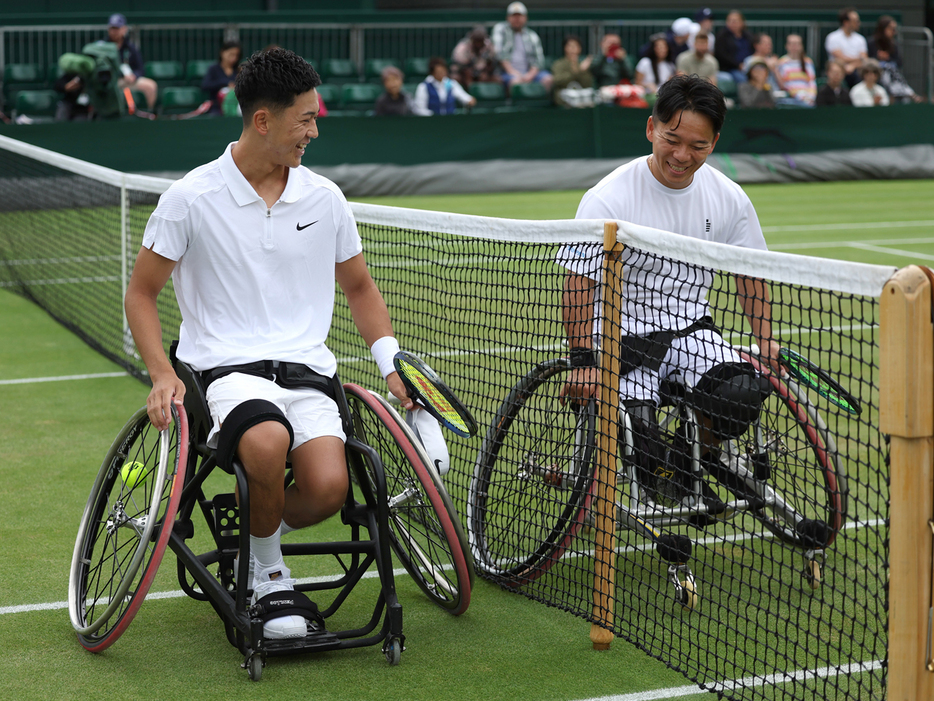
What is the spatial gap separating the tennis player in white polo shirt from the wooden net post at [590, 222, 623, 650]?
2.19ft

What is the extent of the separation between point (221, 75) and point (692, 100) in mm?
14775

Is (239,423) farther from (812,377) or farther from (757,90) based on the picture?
(757,90)

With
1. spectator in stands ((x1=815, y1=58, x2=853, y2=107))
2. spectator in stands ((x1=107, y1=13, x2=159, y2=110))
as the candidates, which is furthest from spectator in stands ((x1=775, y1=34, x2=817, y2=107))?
spectator in stands ((x1=107, y1=13, x2=159, y2=110))

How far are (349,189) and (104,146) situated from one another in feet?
11.0

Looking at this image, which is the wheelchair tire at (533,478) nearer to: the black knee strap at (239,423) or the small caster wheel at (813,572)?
the small caster wheel at (813,572)

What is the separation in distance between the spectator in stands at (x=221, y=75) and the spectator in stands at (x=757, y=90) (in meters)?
8.78

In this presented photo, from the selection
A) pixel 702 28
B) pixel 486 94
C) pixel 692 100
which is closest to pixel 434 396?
pixel 692 100

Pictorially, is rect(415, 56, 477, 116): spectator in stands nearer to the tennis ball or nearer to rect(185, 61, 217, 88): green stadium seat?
rect(185, 61, 217, 88): green stadium seat

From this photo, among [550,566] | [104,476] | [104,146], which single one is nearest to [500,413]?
[550,566]

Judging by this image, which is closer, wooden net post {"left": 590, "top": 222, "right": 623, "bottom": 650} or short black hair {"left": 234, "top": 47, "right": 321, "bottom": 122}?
short black hair {"left": 234, "top": 47, "right": 321, "bottom": 122}

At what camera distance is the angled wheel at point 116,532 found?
336 cm

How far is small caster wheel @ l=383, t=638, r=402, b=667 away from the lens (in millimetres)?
3594

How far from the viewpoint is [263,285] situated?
3742 millimetres

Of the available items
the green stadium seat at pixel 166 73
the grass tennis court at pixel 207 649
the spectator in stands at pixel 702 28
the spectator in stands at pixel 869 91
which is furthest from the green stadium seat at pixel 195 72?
the grass tennis court at pixel 207 649
